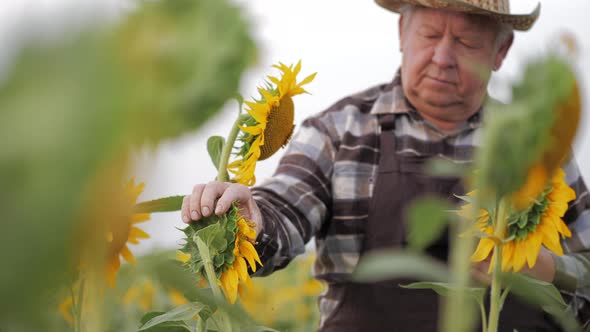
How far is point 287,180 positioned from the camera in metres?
1.42

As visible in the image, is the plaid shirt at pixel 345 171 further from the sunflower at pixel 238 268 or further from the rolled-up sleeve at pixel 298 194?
the sunflower at pixel 238 268

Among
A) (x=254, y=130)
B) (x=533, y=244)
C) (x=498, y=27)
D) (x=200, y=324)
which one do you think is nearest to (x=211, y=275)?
(x=200, y=324)

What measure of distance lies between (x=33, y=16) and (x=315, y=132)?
1.40 metres

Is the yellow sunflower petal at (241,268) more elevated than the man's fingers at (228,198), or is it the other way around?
the man's fingers at (228,198)

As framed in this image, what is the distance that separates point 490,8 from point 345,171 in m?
0.43

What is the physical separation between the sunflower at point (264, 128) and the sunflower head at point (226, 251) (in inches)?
1.8

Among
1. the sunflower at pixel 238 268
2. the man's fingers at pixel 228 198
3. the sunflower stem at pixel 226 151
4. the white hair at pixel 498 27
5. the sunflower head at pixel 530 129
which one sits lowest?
the sunflower at pixel 238 268

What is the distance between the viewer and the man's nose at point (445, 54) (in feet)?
4.39

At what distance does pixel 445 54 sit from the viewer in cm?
134

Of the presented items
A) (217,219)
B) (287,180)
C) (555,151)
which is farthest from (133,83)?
(287,180)

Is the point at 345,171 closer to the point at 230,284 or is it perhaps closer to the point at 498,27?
the point at 498,27

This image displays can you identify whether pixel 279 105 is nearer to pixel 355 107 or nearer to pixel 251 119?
pixel 251 119

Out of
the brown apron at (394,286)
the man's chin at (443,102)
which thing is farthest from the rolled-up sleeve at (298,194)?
the man's chin at (443,102)

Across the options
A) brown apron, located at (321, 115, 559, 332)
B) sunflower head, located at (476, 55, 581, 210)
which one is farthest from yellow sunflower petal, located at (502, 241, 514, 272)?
brown apron, located at (321, 115, 559, 332)
